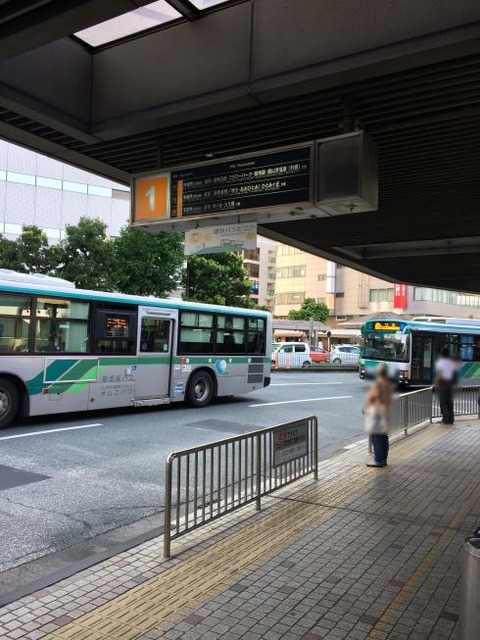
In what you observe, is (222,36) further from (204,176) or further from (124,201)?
(124,201)

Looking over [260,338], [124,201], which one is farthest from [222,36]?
[124,201]

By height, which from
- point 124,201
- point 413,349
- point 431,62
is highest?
point 124,201

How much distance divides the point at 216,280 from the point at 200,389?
60.6 feet

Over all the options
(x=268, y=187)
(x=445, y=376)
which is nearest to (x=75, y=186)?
(x=268, y=187)

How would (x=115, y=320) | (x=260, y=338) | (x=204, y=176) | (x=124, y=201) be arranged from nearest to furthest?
1. (x=204, y=176)
2. (x=115, y=320)
3. (x=260, y=338)
4. (x=124, y=201)

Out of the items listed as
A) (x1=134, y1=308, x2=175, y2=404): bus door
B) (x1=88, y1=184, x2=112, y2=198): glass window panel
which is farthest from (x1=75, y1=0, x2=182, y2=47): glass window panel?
(x1=88, y1=184, x2=112, y2=198): glass window panel

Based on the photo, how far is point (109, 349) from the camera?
488 inches

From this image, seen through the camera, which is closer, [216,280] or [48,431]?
[48,431]

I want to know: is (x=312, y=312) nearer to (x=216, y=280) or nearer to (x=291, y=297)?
(x=291, y=297)

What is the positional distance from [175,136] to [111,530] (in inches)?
179

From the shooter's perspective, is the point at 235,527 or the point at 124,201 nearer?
the point at 235,527

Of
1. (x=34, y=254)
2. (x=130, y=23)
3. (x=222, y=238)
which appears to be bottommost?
(x=222, y=238)

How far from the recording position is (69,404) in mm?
11523

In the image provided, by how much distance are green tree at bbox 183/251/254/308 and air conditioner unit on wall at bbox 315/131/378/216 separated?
26.6 meters
